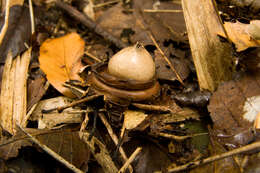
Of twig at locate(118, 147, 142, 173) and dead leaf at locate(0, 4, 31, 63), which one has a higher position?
dead leaf at locate(0, 4, 31, 63)

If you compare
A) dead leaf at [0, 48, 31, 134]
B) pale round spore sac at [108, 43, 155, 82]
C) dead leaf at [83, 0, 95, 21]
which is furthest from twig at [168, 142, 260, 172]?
dead leaf at [83, 0, 95, 21]

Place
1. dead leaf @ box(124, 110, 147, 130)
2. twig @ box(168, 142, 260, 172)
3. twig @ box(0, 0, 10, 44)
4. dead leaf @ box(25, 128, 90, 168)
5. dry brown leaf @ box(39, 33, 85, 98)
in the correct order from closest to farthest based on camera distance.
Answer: twig @ box(168, 142, 260, 172) → dead leaf @ box(25, 128, 90, 168) → dead leaf @ box(124, 110, 147, 130) → dry brown leaf @ box(39, 33, 85, 98) → twig @ box(0, 0, 10, 44)

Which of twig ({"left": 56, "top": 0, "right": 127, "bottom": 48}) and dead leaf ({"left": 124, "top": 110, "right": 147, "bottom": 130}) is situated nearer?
dead leaf ({"left": 124, "top": 110, "right": 147, "bottom": 130})

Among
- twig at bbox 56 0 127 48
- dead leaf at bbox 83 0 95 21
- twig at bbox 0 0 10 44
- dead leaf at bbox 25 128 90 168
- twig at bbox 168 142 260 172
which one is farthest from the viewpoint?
dead leaf at bbox 83 0 95 21

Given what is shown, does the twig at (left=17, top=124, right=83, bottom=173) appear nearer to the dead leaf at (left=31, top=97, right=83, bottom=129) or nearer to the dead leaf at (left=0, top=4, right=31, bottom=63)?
the dead leaf at (left=31, top=97, right=83, bottom=129)

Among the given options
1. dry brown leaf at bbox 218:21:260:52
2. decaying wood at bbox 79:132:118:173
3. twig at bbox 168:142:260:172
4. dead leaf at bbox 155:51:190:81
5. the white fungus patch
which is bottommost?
decaying wood at bbox 79:132:118:173

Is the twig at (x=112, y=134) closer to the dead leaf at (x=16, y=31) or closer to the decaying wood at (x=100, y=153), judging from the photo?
the decaying wood at (x=100, y=153)
